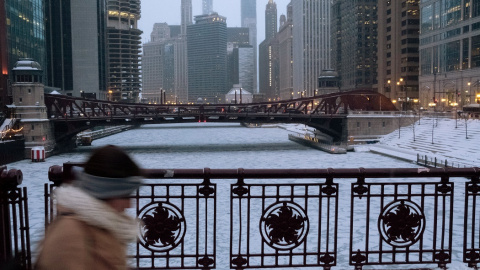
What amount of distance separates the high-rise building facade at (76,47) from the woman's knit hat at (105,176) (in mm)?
131953

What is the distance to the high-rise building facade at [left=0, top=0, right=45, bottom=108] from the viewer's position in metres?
80.0

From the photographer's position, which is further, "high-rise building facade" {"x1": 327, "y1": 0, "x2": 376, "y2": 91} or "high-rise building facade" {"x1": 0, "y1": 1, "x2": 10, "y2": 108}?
"high-rise building facade" {"x1": 327, "y1": 0, "x2": 376, "y2": 91}

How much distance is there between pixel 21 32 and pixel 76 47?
60715 mm

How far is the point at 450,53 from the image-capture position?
89.4 meters

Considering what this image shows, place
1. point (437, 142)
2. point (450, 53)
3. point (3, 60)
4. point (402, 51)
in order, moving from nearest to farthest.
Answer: point (437, 142) → point (3, 60) → point (450, 53) → point (402, 51)

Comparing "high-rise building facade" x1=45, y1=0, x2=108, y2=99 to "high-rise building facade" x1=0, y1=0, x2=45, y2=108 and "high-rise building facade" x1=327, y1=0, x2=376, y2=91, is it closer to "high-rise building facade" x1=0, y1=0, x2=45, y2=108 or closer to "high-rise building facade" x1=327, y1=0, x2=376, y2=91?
"high-rise building facade" x1=0, y1=0, x2=45, y2=108

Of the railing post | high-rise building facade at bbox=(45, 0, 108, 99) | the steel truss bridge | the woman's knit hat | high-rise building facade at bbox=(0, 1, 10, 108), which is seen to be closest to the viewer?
the woman's knit hat

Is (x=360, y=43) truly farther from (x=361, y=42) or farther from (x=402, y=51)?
(x=402, y=51)

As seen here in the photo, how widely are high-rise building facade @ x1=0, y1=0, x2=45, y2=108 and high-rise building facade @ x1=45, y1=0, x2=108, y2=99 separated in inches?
1140

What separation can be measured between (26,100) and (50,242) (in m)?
65.3

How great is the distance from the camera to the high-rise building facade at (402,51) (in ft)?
399

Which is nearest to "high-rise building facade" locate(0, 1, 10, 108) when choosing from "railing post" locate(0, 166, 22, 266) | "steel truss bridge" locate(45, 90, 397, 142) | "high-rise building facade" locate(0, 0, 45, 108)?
"high-rise building facade" locate(0, 0, 45, 108)

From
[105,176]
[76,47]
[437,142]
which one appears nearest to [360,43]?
[76,47]

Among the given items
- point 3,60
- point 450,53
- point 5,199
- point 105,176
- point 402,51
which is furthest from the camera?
point 402,51
